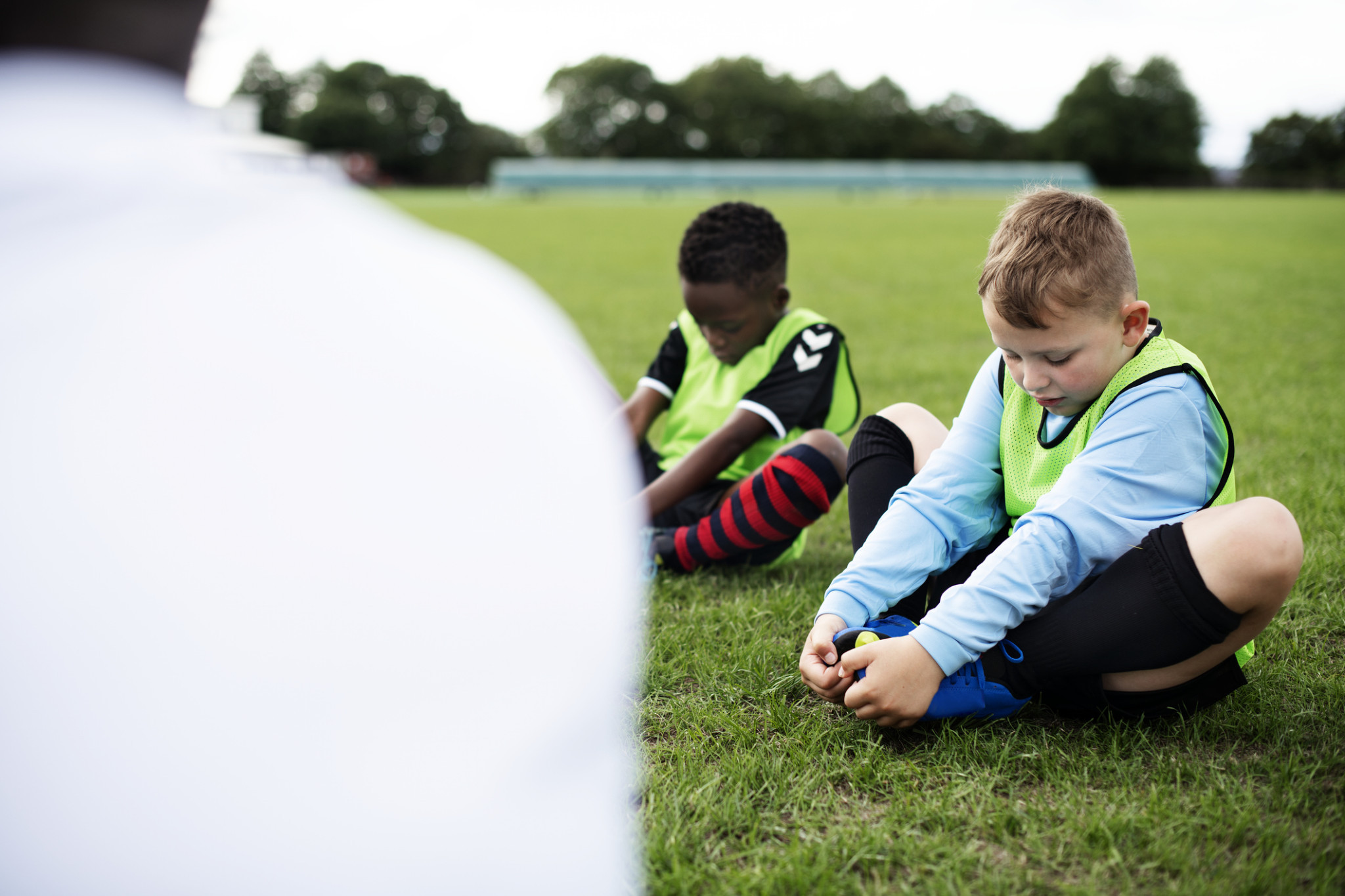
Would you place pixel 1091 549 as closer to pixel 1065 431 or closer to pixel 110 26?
pixel 1065 431

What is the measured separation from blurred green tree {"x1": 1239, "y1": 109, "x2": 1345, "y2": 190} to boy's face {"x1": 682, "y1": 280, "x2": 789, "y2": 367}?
7076 cm

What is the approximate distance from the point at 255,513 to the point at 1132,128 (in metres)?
83.5

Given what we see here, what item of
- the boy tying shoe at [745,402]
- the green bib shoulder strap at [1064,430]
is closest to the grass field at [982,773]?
the boy tying shoe at [745,402]

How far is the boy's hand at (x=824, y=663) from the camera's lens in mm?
1763

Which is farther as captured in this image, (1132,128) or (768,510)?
(1132,128)

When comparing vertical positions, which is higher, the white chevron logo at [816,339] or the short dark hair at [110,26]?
the short dark hair at [110,26]

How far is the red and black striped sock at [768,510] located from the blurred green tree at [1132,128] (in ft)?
250

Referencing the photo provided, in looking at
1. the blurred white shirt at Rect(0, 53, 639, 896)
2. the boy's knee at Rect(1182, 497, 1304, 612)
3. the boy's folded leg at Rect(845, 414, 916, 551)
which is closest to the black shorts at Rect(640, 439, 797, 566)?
the boy's folded leg at Rect(845, 414, 916, 551)

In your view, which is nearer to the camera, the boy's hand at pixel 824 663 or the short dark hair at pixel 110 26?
the short dark hair at pixel 110 26

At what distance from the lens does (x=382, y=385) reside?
499 millimetres

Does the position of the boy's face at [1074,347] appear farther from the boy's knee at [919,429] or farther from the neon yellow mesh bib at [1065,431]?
the boy's knee at [919,429]

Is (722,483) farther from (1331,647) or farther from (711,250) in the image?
(1331,647)

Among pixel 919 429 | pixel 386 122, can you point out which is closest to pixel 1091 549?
pixel 919 429

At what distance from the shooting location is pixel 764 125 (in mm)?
82062
